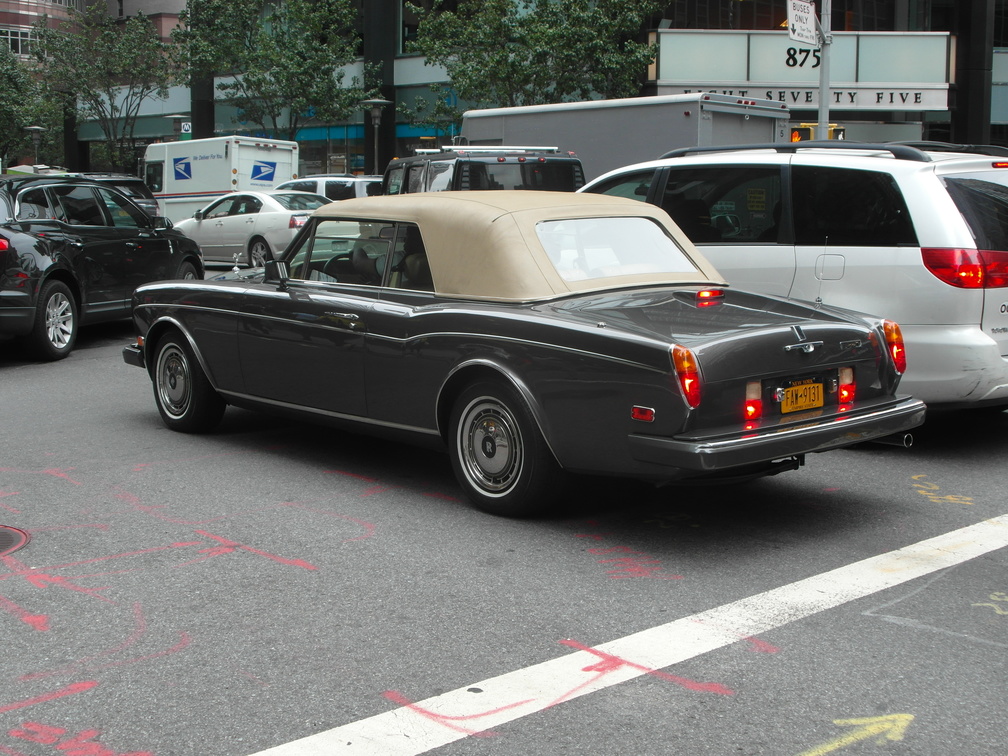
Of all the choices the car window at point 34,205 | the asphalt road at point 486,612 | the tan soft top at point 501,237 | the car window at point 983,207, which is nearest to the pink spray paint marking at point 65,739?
the asphalt road at point 486,612

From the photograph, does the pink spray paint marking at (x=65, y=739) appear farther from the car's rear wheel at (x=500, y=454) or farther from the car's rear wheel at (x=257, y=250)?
the car's rear wheel at (x=257, y=250)

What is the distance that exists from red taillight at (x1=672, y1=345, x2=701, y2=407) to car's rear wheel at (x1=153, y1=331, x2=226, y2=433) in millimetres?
3683

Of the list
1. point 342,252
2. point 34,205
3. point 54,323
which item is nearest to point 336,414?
point 342,252

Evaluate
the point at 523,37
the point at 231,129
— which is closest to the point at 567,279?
the point at 523,37

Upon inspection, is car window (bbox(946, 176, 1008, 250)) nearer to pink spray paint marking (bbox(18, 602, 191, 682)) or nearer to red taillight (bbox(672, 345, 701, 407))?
red taillight (bbox(672, 345, 701, 407))

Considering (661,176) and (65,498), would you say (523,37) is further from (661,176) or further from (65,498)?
(65,498)

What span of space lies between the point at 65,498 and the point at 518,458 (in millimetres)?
2451

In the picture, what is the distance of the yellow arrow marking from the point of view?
3363 millimetres

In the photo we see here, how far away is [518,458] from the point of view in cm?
570

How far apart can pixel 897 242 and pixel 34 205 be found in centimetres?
889

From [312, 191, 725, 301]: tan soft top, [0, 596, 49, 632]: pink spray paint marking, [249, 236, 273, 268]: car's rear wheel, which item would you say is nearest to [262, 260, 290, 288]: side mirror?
[312, 191, 725, 301]: tan soft top

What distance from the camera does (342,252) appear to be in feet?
22.5

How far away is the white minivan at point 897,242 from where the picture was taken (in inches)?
274

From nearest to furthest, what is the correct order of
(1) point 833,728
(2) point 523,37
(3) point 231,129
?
(1) point 833,728 → (2) point 523,37 → (3) point 231,129
